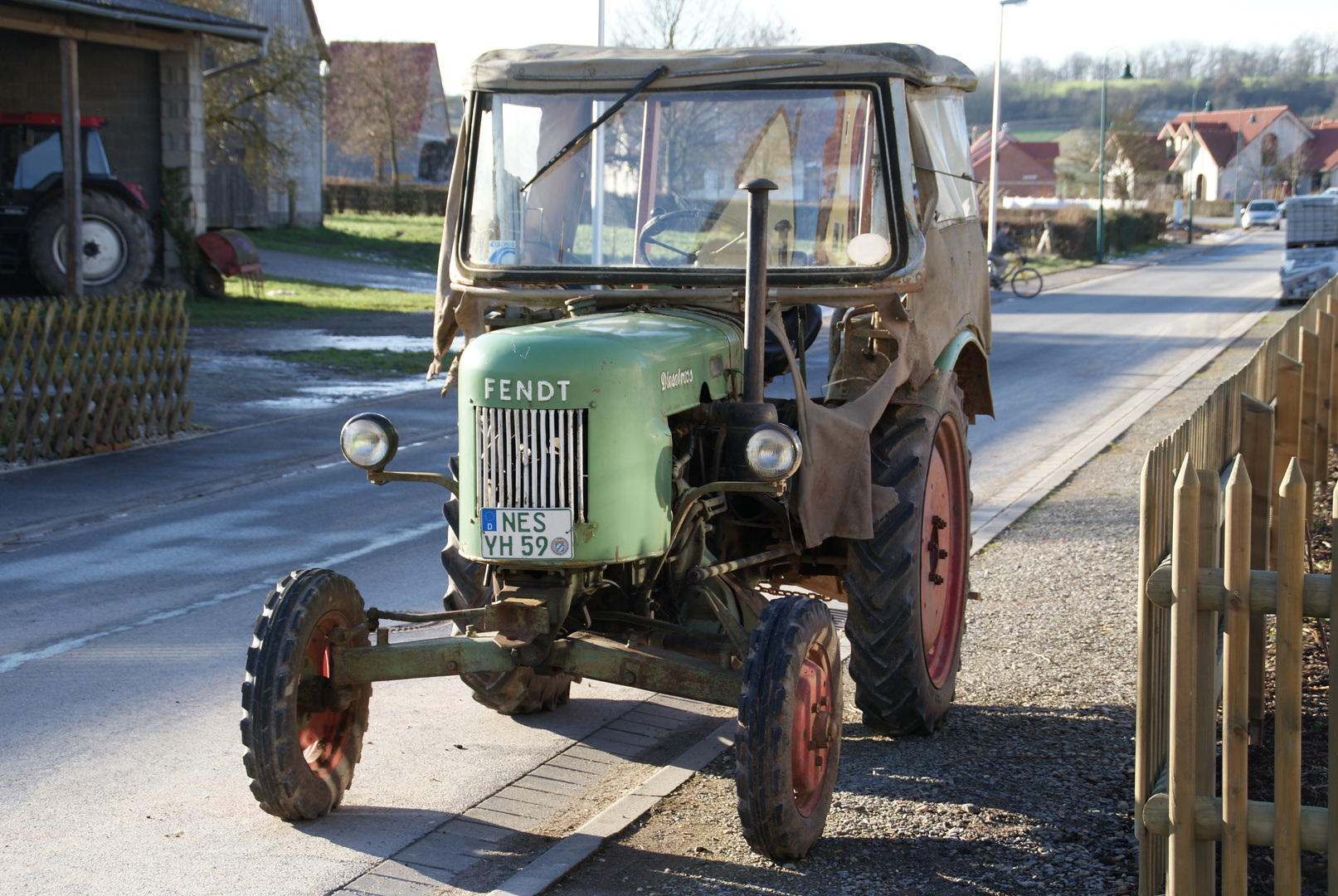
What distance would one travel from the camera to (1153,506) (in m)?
3.69

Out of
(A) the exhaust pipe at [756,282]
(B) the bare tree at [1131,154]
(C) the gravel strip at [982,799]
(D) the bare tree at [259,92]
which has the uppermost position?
(B) the bare tree at [1131,154]

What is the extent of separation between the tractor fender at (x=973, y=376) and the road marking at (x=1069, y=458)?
2.05 metres

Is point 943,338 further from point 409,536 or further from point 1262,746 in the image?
point 409,536

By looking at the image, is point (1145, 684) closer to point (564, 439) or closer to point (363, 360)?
point (564, 439)

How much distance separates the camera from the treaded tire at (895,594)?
503 centimetres

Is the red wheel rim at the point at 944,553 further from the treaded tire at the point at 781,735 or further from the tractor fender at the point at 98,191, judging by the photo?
the tractor fender at the point at 98,191

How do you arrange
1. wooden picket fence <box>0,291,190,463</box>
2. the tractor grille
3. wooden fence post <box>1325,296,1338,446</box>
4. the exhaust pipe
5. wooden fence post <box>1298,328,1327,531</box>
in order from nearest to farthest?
the tractor grille, the exhaust pipe, wooden fence post <box>1298,328,1327,531</box>, wooden fence post <box>1325,296,1338,446</box>, wooden picket fence <box>0,291,190,463</box>

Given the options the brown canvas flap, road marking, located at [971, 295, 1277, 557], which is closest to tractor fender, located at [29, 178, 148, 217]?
road marking, located at [971, 295, 1277, 557]

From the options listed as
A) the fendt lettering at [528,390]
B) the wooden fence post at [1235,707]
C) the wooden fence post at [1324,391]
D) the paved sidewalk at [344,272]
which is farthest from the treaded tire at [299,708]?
the paved sidewalk at [344,272]

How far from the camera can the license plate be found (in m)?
4.10

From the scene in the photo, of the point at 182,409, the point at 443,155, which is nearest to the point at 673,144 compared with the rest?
the point at 182,409

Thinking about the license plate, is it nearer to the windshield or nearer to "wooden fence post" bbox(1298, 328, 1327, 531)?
the windshield

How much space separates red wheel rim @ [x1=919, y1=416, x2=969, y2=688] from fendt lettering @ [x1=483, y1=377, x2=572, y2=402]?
6.36 feet

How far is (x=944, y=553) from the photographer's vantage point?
5.87 m
